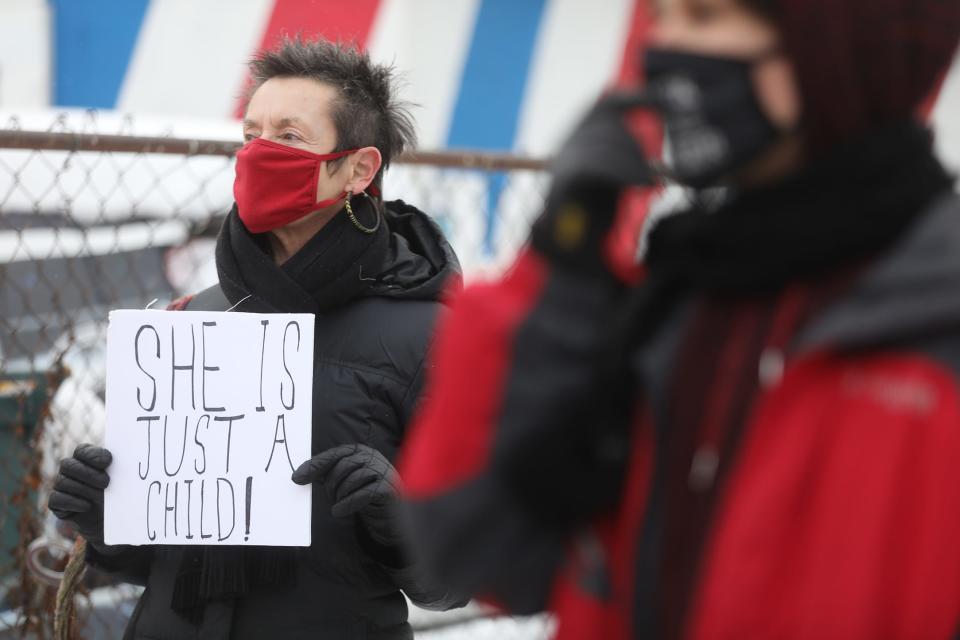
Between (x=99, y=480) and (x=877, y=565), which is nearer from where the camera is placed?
(x=877, y=565)

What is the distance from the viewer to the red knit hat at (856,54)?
38.6 inches

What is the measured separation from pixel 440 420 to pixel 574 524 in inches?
6.9

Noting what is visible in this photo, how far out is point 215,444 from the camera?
214 cm

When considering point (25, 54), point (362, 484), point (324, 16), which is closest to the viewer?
point (362, 484)

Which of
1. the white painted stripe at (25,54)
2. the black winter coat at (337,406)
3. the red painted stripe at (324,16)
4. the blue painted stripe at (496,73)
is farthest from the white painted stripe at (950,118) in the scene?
the black winter coat at (337,406)

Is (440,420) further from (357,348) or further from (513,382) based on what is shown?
(357,348)

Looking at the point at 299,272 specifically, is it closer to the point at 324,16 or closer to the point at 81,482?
the point at 81,482

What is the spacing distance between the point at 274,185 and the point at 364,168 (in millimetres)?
245

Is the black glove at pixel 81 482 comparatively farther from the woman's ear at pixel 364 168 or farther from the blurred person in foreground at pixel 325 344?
the woman's ear at pixel 364 168

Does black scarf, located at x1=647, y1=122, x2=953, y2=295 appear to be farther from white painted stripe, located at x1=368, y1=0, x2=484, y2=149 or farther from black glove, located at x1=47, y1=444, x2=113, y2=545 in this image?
white painted stripe, located at x1=368, y1=0, x2=484, y2=149

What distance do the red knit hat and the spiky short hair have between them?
1.53 meters

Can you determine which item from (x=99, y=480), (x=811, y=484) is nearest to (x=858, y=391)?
(x=811, y=484)

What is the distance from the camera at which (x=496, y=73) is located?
6.55 m

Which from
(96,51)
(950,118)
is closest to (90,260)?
(96,51)
